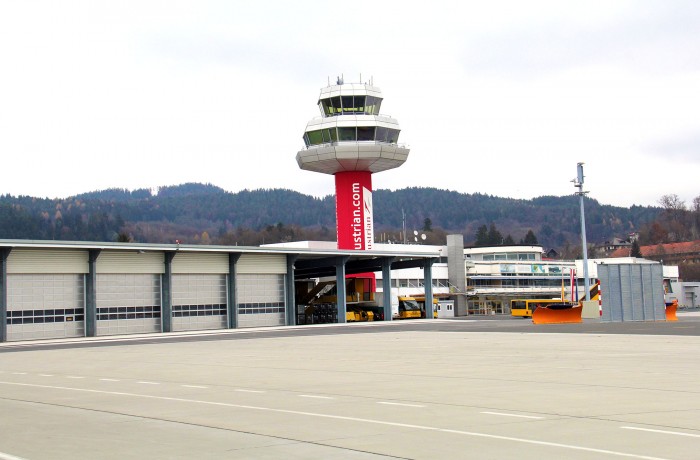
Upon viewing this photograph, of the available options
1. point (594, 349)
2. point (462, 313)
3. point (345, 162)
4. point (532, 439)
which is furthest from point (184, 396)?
point (462, 313)

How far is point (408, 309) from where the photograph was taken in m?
93.6

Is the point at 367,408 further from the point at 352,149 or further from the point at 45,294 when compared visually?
the point at 352,149

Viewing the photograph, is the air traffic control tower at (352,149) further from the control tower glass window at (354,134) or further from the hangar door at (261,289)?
the hangar door at (261,289)

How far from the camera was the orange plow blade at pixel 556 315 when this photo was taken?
2362 inches

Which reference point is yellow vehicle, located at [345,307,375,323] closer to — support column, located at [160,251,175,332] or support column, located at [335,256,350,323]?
support column, located at [335,256,350,323]

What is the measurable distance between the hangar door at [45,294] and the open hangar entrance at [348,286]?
23.1m

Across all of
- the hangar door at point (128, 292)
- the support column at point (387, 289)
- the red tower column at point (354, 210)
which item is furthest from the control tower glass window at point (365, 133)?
the hangar door at point (128, 292)

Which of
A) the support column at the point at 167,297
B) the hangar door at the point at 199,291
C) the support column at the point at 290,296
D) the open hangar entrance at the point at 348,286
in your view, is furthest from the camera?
the open hangar entrance at the point at 348,286

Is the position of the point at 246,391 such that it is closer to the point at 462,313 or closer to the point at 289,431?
the point at 289,431

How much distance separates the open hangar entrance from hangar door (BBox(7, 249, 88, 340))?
75.8 feet

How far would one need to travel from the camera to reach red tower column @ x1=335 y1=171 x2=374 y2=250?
8638cm

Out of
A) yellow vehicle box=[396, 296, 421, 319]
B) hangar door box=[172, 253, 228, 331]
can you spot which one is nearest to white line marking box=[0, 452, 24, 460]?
hangar door box=[172, 253, 228, 331]

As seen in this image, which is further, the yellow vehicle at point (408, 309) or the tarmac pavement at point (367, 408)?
the yellow vehicle at point (408, 309)

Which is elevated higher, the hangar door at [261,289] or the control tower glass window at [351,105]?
the control tower glass window at [351,105]
